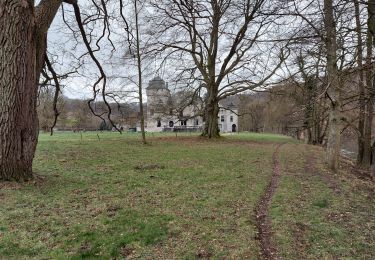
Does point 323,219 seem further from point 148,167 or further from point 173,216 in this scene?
point 148,167

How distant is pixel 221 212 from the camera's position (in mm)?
5957

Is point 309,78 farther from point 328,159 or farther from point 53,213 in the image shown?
point 53,213

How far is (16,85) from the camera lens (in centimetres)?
683

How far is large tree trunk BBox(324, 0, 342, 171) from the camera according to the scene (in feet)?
33.3

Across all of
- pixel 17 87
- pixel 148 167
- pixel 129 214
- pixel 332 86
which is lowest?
pixel 129 214

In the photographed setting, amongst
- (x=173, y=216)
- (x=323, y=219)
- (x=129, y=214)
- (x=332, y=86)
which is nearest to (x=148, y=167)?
(x=129, y=214)

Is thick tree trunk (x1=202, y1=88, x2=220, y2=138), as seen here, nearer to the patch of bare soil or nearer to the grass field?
the patch of bare soil

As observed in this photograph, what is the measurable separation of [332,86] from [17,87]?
966 cm

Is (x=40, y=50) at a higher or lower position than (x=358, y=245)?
higher

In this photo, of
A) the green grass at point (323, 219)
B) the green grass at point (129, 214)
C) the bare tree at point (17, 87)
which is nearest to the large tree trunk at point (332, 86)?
the green grass at point (323, 219)

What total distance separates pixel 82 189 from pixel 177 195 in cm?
216

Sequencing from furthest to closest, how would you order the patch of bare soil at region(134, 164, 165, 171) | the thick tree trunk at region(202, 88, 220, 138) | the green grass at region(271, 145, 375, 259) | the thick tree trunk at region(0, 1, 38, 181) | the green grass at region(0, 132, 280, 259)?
the thick tree trunk at region(202, 88, 220, 138) < the patch of bare soil at region(134, 164, 165, 171) < the thick tree trunk at region(0, 1, 38, 181) < the green grass at region(271, 145, 375, 259) < the green grass at region(0, 132, 280, 259)

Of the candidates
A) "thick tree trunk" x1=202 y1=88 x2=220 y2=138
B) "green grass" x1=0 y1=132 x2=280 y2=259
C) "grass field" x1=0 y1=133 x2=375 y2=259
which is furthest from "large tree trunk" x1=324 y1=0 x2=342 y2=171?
"thick tree trunk" x1=202 y1=88 x2=220 y2=138

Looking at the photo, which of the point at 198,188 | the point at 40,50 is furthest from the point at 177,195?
the point at 40,50
